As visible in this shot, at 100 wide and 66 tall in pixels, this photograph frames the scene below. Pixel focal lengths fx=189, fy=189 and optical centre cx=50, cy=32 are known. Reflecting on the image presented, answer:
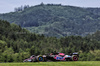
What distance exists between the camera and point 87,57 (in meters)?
146

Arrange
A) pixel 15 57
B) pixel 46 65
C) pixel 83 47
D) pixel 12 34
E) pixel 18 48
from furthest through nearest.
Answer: pixel 12 34 → pixel 83 47 → pixel 18 48 → pixel 15 57 → pixel 46 65

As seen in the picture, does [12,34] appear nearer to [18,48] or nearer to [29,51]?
[18,48]

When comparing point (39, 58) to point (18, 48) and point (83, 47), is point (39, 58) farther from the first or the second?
point (83, 47)

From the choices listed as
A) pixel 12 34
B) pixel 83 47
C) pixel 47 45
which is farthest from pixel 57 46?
pixel 12 34

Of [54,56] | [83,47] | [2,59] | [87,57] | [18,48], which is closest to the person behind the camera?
[54,56]

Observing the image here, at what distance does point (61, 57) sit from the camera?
102 ft

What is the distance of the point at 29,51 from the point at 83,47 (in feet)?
195

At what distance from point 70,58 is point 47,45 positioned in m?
158

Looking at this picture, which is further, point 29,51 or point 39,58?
point 29,51

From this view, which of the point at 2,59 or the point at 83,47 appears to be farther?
the point at 83,47

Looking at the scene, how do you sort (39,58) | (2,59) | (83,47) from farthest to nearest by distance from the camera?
(83,47) < (2,59) < (39,58)

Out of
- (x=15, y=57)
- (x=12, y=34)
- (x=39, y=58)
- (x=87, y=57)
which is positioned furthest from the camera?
(x=12, y=34)

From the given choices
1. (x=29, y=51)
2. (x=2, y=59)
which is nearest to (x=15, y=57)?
(x=2, y=59)

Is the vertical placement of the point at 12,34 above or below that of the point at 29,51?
above
